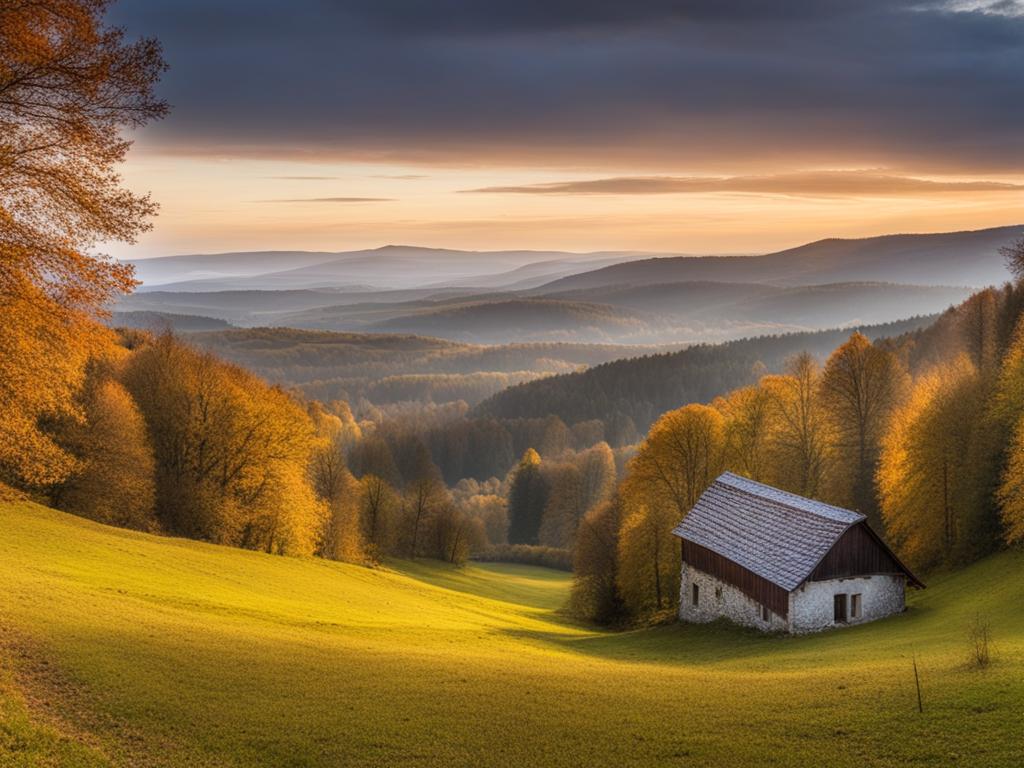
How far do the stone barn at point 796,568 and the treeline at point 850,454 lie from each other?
1052 cm

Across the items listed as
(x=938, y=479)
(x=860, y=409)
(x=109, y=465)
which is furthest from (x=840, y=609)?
(x=109, y=465)

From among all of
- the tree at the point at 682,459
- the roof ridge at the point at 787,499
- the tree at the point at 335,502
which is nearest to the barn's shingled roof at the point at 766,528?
the roof ridge at the point at 787,499

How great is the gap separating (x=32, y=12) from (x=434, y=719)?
18.7m

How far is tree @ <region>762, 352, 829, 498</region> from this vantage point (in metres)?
59.8

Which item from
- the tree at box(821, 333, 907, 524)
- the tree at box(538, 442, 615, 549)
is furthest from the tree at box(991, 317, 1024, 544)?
the tree at box(538, 442, 615, 549)

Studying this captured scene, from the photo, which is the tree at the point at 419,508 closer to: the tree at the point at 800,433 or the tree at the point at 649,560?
the tree at the point at 649,560

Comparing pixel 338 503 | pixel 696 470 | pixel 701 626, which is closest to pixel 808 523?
pixel 701 626

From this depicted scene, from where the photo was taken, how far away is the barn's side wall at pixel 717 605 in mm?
40756

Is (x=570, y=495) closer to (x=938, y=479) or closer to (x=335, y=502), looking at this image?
(x=335, y=502)

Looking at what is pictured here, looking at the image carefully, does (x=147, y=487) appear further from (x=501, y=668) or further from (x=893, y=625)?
(x=893, y=625)

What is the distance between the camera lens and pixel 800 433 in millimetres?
60531

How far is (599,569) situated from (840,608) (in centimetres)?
2764

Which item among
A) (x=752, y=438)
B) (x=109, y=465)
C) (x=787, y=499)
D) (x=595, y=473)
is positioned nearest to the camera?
(x=787, y=499)

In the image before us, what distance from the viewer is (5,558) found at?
1257 inches
